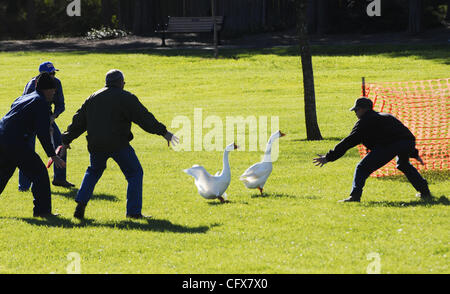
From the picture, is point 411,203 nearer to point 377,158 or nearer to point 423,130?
point 377,158

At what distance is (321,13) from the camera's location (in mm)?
38750

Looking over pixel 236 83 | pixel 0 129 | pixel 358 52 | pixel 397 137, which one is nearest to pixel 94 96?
pixel 0 129

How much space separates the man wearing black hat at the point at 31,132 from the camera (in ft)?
31.3

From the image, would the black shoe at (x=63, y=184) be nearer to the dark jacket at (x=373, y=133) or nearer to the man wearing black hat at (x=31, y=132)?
the man wearing black hat at (x=31, y=132)

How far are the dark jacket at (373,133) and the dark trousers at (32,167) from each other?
399 cm

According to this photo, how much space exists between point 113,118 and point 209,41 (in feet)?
105

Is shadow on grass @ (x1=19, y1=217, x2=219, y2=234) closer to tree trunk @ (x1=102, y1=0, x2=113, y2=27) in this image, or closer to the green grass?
the green grass

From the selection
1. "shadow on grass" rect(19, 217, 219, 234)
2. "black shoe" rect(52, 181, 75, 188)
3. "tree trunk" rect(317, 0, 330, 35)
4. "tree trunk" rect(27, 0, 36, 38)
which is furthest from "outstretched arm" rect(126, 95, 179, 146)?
"tree trunk" rect(27, 0, 36, 38)

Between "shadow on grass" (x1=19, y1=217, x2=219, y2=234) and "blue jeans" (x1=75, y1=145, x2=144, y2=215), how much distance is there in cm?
29

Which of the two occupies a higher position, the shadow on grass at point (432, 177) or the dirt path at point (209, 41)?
the dirt path at point (209, 41)

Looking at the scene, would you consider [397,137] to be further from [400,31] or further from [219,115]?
[400,31]

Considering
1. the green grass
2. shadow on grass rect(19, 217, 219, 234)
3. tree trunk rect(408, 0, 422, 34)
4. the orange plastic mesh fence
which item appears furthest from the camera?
tree trunk rect(408, 0, 422, 34)

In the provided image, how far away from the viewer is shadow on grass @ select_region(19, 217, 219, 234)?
30.1 ft

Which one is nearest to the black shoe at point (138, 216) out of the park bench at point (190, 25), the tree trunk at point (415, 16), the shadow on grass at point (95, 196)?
the shadow on grass at point (95, 196)
